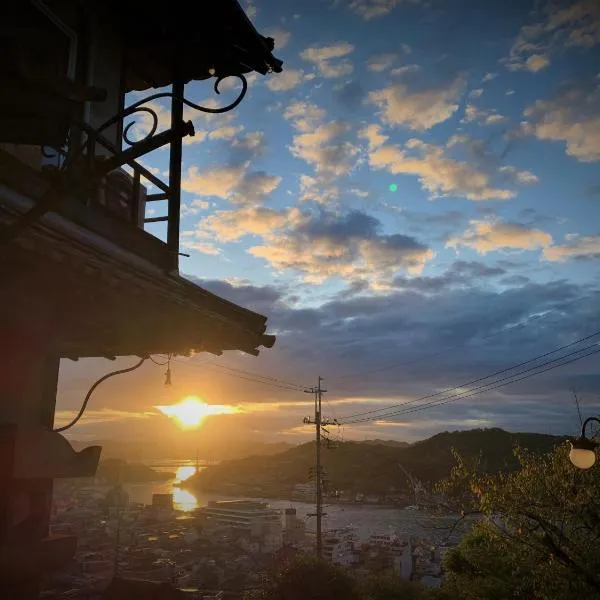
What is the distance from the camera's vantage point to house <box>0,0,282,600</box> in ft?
7.63

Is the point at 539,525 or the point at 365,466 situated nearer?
the point at 539,525

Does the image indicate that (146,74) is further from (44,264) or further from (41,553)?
(41,553)

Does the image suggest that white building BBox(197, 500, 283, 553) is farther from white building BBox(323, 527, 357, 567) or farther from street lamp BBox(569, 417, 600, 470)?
street lamp BBox(569, 417, 600, 470)

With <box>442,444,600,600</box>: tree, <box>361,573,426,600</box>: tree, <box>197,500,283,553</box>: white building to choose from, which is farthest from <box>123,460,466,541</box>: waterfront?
<box>442,444,600,600</box>: tree

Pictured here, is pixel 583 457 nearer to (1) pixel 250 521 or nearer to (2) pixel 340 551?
(2) pixel 340 551

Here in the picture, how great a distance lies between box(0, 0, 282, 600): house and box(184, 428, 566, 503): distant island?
118112 millimetres

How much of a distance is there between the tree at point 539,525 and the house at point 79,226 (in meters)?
11.2

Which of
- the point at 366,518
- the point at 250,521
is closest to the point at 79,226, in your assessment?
the point at 250,521

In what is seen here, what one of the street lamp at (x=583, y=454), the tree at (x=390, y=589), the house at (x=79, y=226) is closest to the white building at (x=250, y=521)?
the tree at (x=390, y=589)

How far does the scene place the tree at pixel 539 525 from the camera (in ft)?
38.3

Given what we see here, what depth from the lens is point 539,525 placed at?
515 inches

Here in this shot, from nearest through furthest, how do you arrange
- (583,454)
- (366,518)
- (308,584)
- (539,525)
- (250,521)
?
(583,454) → (539,525) → (308,584) → (250,521) → (366,518)

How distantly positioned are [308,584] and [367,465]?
135 m

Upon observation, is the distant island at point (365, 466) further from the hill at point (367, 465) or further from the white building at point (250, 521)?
the white building at point (250, 521)
